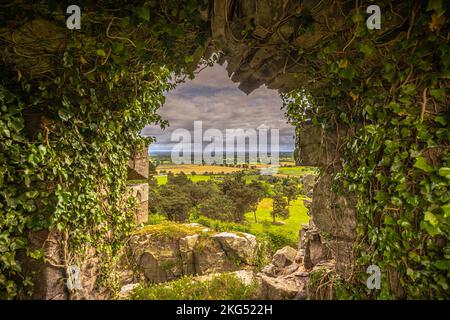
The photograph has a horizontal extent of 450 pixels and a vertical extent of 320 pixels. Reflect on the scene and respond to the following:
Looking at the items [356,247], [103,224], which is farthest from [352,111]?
[103,224]

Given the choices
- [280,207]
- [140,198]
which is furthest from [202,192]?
[140,198]

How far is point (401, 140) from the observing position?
180 cm

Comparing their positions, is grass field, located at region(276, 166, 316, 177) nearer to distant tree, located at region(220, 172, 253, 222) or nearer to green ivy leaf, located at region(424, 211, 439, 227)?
green ivy leaf, located at region(424, 211, 439, 227)

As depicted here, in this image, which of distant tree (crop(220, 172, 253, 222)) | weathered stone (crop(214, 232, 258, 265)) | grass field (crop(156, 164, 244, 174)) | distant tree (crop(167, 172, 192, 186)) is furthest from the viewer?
distant tree (crop(167, 172, 192, 186))

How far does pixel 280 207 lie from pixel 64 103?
26.9 metres

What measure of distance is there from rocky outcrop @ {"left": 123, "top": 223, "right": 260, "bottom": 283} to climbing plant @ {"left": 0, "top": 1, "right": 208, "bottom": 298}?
6885mm

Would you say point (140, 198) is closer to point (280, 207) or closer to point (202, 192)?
point (202, 192)

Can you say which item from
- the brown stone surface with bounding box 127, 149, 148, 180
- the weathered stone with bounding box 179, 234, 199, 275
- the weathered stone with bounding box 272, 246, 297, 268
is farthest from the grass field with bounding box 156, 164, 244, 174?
the weathered stone with bounding box 272, 246, 297, 268

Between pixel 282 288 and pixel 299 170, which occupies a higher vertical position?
pixel 299 170

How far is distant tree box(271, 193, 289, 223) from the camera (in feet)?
86.7

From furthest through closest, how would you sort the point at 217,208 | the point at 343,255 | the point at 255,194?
the point at 255,194 < the point at 217,208 < the point at 343,255

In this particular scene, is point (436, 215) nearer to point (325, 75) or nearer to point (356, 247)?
point (356, 247)

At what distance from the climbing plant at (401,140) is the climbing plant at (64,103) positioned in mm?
1483

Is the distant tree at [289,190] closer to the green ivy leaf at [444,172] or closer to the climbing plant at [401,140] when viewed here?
the climbing plant at [401,140]
